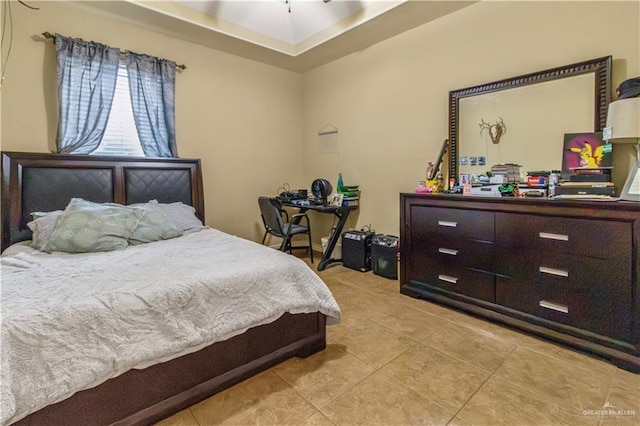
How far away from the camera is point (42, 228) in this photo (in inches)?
89.3

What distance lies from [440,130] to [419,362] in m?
2.22

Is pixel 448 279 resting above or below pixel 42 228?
below

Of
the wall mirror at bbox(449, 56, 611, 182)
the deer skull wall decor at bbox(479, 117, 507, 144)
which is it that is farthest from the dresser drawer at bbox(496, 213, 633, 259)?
the deer skull wall decor at bbox(479, 117, 507, 144)

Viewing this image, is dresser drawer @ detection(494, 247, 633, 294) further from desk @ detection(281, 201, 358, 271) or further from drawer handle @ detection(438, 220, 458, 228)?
desk @ detection(281, 201, 358, 271)

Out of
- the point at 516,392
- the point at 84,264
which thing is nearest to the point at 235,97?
the point at 84,264

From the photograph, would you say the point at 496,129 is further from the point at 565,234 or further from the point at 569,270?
the point at 569,270

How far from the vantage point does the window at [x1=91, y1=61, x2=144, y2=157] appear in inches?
122

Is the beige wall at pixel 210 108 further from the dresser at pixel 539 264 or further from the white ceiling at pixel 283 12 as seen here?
the dresser at pixel 539 264

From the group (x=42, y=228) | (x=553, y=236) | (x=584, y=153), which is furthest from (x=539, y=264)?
(x=42, y=228)

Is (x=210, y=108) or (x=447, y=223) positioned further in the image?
(x=210, y=108)

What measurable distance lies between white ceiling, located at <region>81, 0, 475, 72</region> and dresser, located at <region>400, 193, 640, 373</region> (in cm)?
178

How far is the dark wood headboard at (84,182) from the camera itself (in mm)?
2502

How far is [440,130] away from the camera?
314cm

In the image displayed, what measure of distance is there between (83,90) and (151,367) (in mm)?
2706
